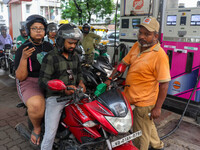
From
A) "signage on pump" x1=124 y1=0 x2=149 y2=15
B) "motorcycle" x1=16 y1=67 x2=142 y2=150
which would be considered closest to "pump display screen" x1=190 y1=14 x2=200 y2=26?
"signage on pump" x1=124 y1=0 x2=149 y2=15

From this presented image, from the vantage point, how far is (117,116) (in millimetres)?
1681

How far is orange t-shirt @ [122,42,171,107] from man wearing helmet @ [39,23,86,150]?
30.8 inches

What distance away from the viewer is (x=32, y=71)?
8.46ft

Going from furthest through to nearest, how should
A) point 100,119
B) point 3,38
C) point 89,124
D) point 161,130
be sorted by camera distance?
point 3,38 → point 161,130 → point 89,124 → point 100,119

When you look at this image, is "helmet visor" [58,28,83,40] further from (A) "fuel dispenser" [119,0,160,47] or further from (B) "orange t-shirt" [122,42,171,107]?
(A) "fuel dispenser" [119,0,160,47]

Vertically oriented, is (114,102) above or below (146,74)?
below

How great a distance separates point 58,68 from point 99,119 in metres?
0.84

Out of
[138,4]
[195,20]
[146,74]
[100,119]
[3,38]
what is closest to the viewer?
[100,119]

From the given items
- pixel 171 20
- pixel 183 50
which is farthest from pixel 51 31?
pixel 183 50

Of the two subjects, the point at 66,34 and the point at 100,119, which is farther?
the point at 66,34

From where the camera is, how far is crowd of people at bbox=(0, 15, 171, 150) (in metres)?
2.14

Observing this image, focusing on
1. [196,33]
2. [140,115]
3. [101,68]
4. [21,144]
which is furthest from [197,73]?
[21,144]

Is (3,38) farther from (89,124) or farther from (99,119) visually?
(99,119)

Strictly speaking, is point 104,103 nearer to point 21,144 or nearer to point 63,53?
point 63,53
